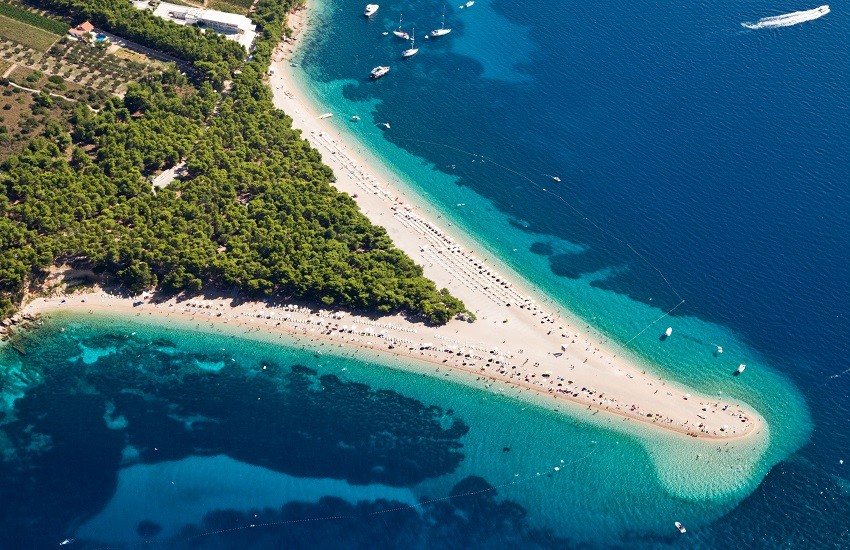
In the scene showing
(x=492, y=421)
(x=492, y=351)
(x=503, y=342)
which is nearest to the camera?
(x=492, y=421)

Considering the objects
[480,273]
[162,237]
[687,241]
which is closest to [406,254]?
[480,273]

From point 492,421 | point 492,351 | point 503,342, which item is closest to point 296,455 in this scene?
point 492,421

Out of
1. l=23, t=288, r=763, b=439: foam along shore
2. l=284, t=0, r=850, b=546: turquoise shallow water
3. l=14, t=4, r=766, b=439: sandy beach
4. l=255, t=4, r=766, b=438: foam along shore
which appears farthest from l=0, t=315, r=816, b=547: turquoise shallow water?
l=284, t=0, r=850, b=546: turquoise shallow water

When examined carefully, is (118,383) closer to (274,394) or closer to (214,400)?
(214,400)

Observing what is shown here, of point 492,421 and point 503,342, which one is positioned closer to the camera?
point 492,421

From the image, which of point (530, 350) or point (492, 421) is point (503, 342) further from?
point (492, 421)

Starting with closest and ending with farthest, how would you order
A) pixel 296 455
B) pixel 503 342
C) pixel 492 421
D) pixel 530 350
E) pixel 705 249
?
1. pixel 296 455
2. pixel 492 421
3. pixel 530 350
4. pixel 503 342
5. pixel 705 249
